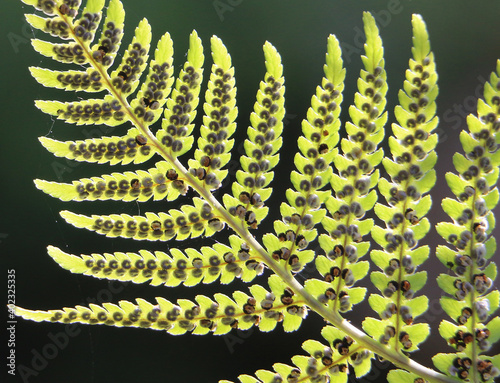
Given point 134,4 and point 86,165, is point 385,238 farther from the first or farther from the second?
point 134,4

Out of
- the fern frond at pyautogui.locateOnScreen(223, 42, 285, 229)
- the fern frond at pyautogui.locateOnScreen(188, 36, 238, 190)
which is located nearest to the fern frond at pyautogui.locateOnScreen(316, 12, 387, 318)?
the fern frond at pyautogui.locateOnScreen(223, 42, 285, 229)

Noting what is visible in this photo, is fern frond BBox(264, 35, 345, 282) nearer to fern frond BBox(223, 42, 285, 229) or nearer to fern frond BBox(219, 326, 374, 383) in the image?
fern frond BBox(223, 42, 285, 229)

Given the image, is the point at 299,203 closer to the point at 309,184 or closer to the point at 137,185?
the point at 309,184

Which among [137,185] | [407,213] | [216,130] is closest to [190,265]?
[137,185]

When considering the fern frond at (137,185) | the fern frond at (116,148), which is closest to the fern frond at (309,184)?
the fern frond at (137,185)

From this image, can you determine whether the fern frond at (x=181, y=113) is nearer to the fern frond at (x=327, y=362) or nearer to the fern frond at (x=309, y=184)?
the fern frond at (x=309, y=184)

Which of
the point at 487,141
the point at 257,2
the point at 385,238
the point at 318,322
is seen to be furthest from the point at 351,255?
the point at 257,2
